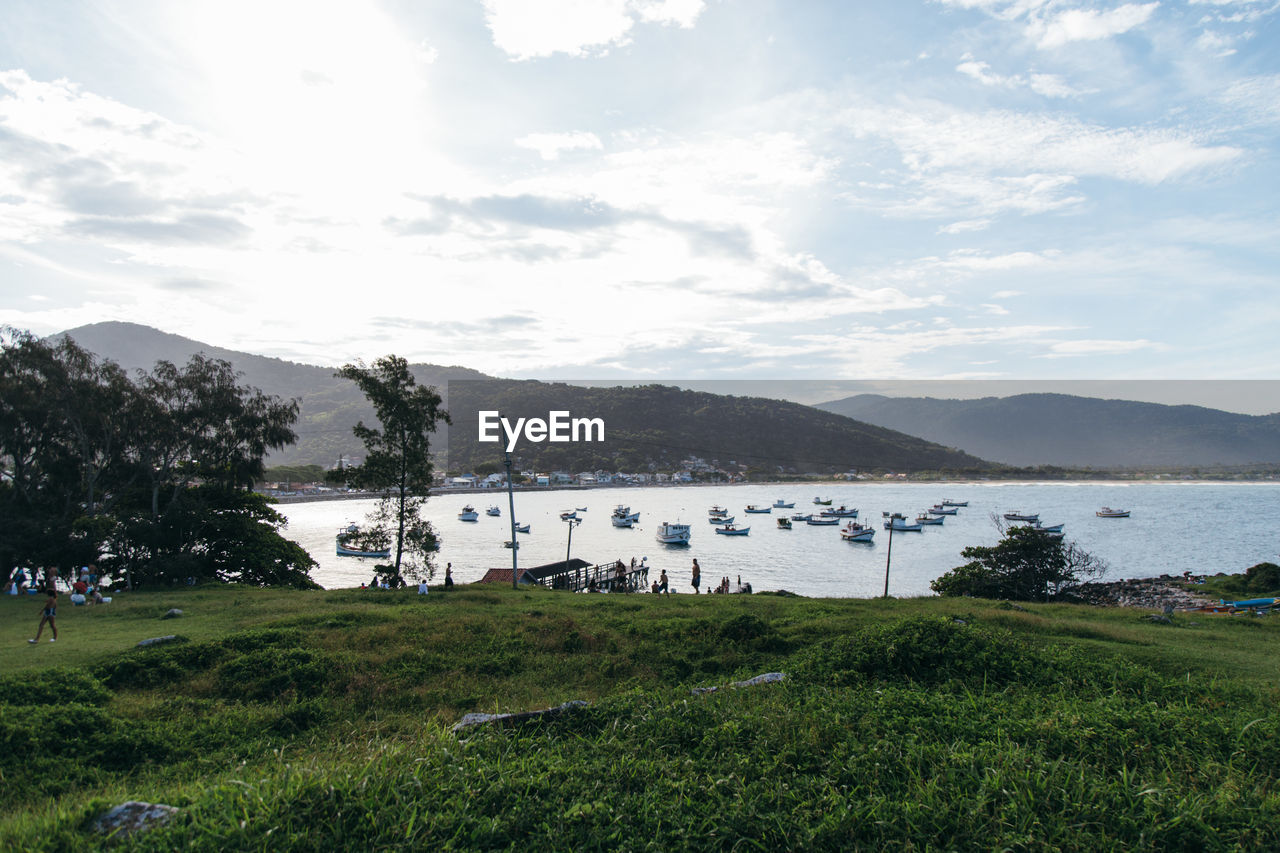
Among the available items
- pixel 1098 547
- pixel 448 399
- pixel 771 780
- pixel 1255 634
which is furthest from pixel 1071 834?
pixel 448 399

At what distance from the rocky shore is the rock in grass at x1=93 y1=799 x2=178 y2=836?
43973mm

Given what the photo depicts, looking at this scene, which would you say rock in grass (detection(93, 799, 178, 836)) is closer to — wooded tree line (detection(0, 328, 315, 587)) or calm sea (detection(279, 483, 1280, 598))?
wooded tree line (detection(0, 328, 315, 587))

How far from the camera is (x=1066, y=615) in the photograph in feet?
73.3

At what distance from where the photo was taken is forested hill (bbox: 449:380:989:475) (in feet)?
502

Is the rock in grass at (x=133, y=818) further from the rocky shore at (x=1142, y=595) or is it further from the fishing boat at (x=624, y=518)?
the fishing boat at (x=624, y=518)

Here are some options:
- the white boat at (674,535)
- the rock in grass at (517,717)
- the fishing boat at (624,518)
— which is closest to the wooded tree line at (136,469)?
the rock in grass at (517,717)

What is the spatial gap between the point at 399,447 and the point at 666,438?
128964mm

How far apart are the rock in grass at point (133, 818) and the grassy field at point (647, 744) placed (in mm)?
180

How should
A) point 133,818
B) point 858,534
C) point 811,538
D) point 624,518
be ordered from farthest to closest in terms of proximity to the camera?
1. point 624,518
2. point 811,538
3. point 858,534
4. point 133,818

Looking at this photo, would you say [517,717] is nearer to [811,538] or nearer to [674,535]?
[674,535]

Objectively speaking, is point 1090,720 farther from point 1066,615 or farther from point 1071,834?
point 1066,615

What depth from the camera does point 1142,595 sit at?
41.2 meters

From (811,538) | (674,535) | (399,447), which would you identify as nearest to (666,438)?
(811,538)

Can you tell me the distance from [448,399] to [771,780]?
15261cm
